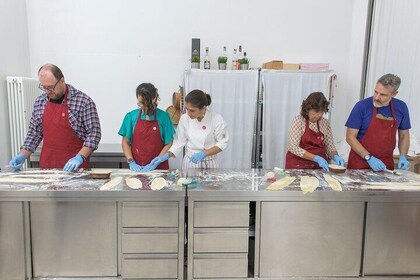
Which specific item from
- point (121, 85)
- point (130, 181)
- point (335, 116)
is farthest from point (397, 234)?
point (121, 85)

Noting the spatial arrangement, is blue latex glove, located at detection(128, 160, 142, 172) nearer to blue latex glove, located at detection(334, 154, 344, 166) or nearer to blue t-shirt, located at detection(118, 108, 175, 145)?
blue t-shirt, located at detection(118, 108, 175, 145)

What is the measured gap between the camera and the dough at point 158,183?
199 centimetres

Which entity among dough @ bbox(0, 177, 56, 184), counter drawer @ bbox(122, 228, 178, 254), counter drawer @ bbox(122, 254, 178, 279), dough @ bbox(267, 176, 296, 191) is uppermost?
dough @ bbox(267, 176, 296, 191)

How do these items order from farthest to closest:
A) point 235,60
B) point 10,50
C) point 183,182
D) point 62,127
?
point 235,60 < point 10,50 < point 62,127 < point 183,182

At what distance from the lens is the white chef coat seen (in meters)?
2.80

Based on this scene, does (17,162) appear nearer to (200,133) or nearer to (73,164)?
(73,164)

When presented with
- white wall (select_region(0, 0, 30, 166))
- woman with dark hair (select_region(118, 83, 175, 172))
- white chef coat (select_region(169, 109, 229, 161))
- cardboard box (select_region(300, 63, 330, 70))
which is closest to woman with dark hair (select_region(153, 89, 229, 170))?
white chef coat (select_region(169, 109, 229, 161))

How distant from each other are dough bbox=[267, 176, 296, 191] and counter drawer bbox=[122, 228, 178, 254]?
0.61 meters

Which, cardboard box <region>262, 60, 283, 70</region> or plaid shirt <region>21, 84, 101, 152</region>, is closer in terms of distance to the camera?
plaid shirt <region>21, 84, 101, 152</region>

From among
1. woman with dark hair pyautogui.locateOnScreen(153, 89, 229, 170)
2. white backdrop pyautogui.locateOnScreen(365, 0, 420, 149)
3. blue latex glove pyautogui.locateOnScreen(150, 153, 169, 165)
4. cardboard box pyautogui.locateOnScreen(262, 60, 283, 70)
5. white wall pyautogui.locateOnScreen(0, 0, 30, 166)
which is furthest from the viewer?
cardboard box pyautogui.locateOnScreen(262, 60, 283, 70)

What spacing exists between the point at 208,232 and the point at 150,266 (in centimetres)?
38

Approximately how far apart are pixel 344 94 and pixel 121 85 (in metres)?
3.02

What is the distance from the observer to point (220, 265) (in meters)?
1.93

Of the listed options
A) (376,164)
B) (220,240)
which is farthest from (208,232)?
(376,164)
